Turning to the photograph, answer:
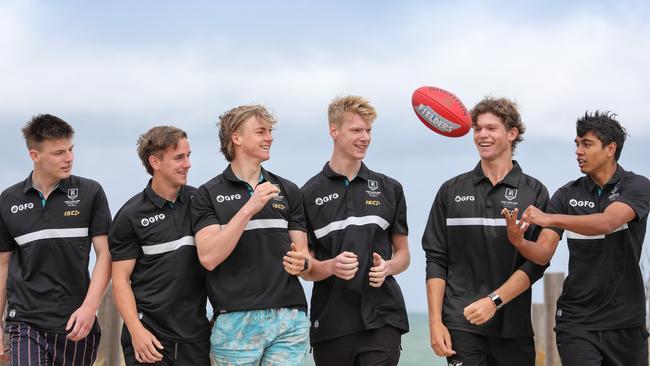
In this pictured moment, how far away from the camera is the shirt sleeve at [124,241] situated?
24.8ft

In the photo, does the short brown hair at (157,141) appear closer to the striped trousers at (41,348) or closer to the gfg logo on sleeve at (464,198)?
the striped trousers at (41,348)

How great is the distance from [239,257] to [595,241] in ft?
9.49

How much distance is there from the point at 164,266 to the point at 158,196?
1.90 ft

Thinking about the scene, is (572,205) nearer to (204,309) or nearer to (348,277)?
(348,277)

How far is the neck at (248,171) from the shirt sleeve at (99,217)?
144 centimetres

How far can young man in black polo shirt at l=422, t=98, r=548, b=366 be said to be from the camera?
7.63 m

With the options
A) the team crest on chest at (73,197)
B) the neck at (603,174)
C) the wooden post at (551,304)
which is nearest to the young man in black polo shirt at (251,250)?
the team crest on chest at (73,197)

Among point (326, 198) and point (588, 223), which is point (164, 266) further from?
point (588, 223)

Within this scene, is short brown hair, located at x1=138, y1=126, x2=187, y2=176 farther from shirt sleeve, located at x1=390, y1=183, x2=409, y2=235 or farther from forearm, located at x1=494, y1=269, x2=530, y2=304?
forearm, located at x1=494, y1=269, x2=530, y2=304

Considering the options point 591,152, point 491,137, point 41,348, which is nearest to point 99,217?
point 41,348

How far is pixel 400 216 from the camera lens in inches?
314

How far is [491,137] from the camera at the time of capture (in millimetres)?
7848

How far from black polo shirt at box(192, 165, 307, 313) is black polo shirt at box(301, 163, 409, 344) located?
0.50 metres

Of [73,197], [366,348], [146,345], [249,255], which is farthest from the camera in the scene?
[73,197]
